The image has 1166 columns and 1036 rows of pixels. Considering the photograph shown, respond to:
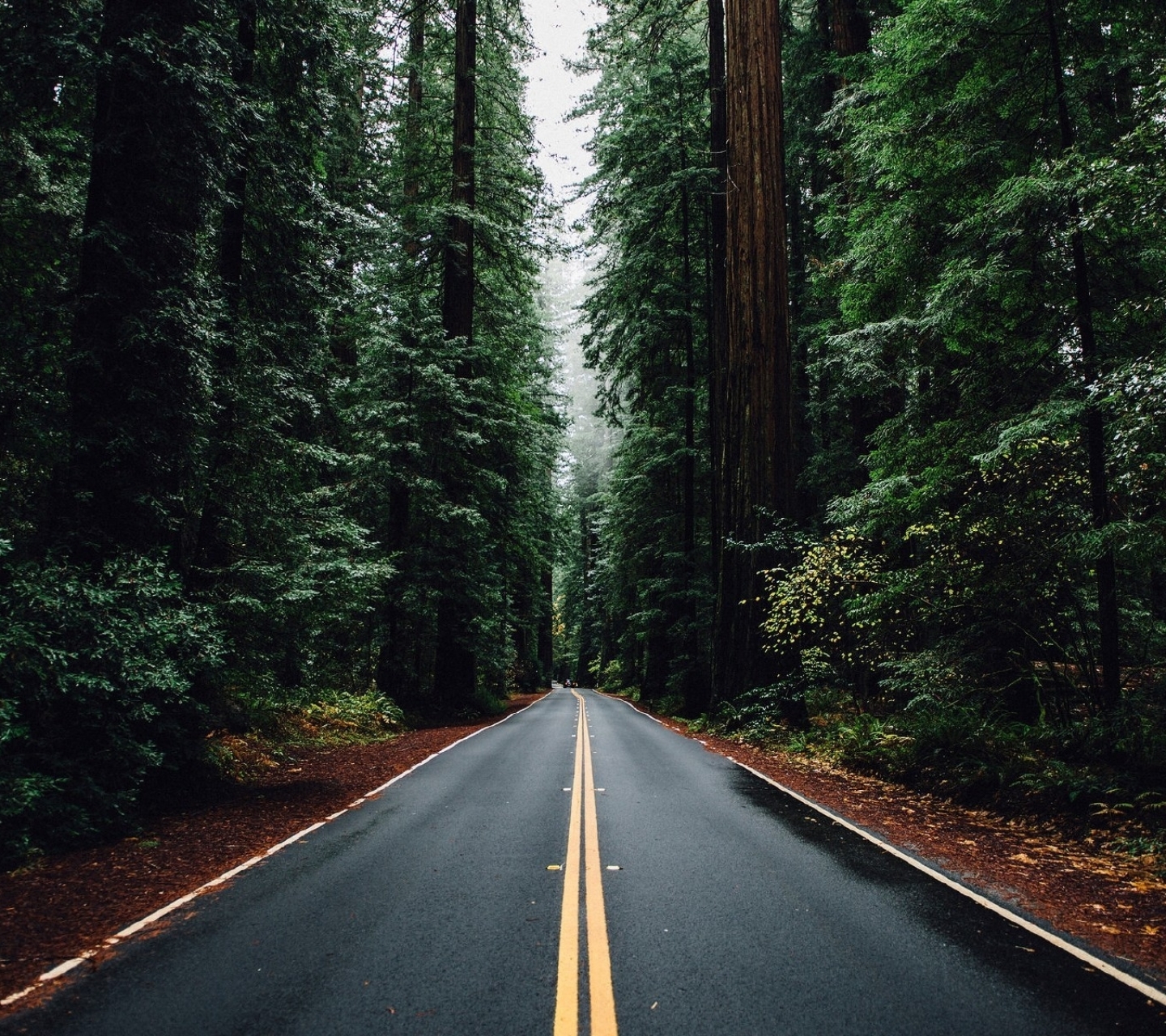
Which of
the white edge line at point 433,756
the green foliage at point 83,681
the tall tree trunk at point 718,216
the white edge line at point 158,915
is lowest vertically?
the white edge line at point 433,756

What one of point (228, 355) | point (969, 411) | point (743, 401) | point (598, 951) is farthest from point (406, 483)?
point (598, 951)

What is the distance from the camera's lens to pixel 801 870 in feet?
16.0

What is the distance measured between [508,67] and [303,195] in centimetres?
1319

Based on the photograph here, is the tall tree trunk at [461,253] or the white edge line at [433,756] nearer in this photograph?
the white edge line at [433,756]

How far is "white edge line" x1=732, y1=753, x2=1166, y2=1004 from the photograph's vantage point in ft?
10.8

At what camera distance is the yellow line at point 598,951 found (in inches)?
115

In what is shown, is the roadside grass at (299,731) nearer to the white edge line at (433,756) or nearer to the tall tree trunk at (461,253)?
the white edge line at (433,756)

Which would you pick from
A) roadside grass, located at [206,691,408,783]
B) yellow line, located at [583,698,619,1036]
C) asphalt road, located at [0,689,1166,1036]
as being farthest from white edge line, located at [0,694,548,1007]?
yellow line, located at [583,698,619,1036]

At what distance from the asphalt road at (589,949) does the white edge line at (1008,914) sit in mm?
86

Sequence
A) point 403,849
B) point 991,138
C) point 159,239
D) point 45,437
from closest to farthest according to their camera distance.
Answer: point 403,849 < point 45,437 < point 159,239 < point 991,138

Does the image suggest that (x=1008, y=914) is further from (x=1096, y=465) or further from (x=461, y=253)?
(x=461, y=253)

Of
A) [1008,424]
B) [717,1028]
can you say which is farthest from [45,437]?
[1008,424]

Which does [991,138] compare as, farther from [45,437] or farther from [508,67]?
[508,67]

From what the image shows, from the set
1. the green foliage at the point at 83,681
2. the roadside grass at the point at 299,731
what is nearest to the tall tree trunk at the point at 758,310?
the roadside grass at the point at 299,731
